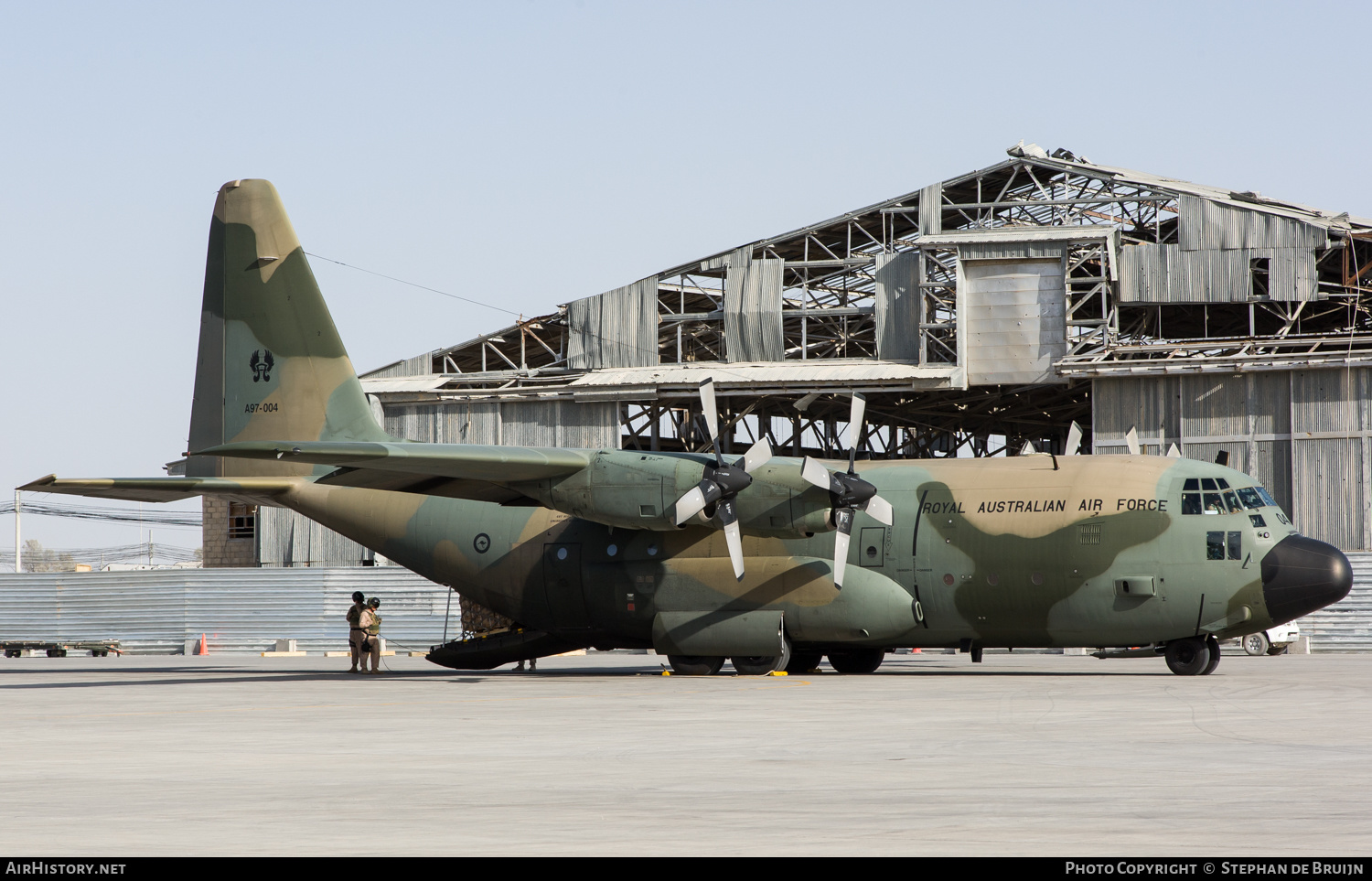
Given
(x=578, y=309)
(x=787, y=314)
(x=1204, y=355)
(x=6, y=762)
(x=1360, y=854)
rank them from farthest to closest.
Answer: (x=578, y=309) < (x=787, y=314) < (x=1204, y=355) < (x=6, y=762) < (x=1360, y=854)

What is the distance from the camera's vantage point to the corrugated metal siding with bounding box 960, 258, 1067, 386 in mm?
39688

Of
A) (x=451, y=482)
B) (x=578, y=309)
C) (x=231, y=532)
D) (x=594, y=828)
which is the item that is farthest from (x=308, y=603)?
(x=594, y=828)

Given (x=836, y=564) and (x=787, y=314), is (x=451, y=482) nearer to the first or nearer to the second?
(x=836, y=564)

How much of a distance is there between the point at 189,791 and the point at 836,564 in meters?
14.9

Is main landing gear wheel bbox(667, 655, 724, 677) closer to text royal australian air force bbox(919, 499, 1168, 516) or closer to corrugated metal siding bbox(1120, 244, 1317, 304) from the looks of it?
text royal australian air force bbox(919, 499, 1168, 516)

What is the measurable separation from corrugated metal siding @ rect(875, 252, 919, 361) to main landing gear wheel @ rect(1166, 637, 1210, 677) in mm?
19462

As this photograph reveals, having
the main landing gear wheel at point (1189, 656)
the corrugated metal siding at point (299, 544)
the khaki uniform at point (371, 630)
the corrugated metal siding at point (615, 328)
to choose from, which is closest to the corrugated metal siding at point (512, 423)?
the corrugated metal siding at point (615, 328)

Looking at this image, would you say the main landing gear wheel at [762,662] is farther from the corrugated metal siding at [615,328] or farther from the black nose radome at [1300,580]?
the corrugated metal siding at [615,328]

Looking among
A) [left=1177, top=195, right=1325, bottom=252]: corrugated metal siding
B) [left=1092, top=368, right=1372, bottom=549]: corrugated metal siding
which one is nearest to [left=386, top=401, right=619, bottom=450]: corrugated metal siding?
[left=1092, top=368, right=1372, bottom=549]: corrugated metal siding

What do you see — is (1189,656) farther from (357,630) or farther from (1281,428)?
(1281,428)


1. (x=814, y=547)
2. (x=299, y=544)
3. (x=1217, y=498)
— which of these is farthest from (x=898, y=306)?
(x=299, y=544)

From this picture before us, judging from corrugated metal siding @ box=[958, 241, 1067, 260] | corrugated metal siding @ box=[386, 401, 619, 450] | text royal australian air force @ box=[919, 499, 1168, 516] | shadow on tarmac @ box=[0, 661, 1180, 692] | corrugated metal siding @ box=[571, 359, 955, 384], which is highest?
corrugated metal siding @ box=[958, 241, 1067, 260]

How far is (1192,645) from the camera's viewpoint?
22.7 m

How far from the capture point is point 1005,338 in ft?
131
